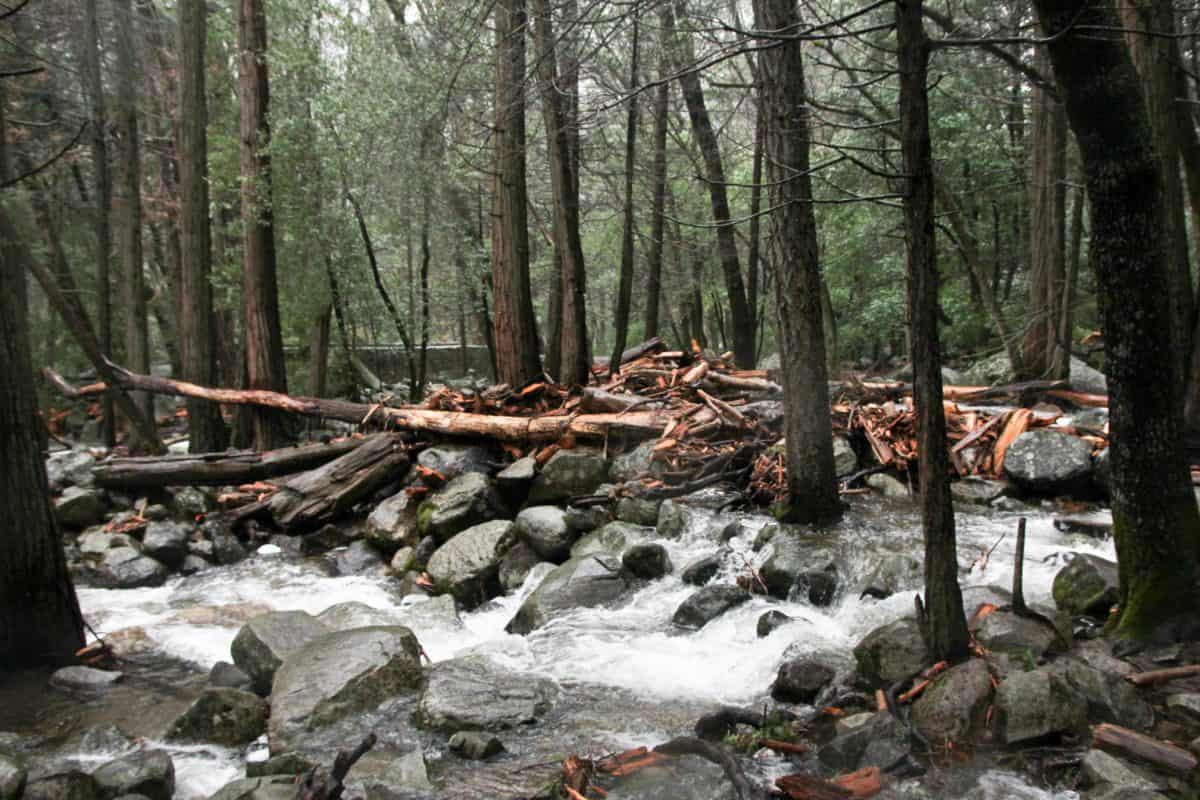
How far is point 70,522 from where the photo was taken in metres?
9.55

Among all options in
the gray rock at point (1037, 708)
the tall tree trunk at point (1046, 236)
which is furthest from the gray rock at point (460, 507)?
the tall tree trunk at point (1046, 236)

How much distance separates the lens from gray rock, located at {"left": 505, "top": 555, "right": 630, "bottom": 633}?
639cm

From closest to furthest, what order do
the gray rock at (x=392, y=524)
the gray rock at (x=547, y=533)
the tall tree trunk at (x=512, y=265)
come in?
the gray rock at (x=547, y=533) < the gray rock at (x=392, y=524) < the tall tree trunk at (x=512, y=265)

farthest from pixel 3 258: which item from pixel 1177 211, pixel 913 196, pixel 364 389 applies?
pixel 364 389

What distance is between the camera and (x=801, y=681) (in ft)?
15.2

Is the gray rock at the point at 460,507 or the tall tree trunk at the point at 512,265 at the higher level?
the tall tree trunk at the point at 512,265

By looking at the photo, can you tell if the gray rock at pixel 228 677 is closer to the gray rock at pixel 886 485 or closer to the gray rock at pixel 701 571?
the gray rock at pixel 701 571

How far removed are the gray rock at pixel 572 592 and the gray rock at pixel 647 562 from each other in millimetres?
108

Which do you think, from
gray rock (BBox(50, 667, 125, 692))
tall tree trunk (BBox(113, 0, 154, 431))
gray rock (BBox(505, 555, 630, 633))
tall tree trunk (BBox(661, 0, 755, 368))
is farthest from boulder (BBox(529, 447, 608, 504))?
tall tree trunk (BBox(113, 0, 154, 431))

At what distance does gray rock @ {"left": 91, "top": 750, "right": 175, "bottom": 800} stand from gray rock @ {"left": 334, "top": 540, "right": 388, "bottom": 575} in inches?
175

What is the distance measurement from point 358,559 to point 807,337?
5383 mm

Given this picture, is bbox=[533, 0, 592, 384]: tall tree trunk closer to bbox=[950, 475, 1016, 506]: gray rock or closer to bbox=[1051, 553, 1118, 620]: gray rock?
bbox=[950, 475, 1016, 506]: gray rock

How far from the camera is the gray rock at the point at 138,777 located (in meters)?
3.85

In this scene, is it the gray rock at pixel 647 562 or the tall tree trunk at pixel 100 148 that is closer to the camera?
the gray rock at pixel 647 562
